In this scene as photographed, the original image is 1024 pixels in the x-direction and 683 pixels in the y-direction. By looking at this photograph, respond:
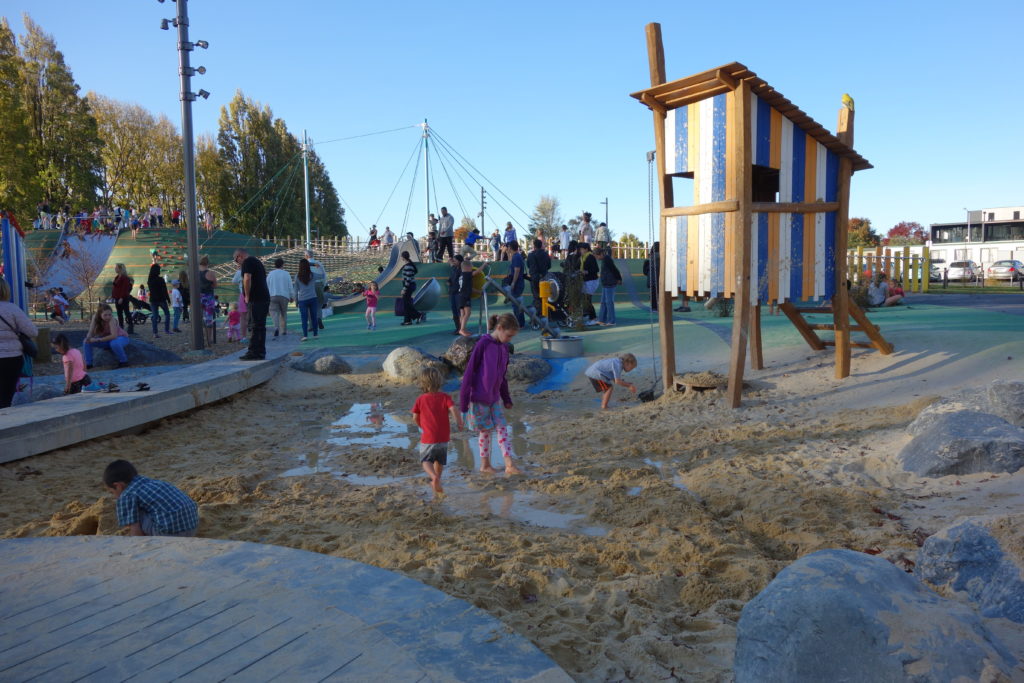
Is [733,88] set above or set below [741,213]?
above

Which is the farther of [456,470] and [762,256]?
[762,256]

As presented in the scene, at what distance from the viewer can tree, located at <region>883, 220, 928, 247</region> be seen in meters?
Answer: 66.5

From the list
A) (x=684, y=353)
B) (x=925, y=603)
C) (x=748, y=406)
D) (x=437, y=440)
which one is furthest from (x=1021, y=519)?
(x=684, y=353)

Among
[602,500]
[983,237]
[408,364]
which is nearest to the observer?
[602,500]

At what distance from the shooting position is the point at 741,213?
7.58 meters

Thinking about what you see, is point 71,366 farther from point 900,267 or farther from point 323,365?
point 900,267

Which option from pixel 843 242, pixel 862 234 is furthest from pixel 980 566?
pixel 862 234

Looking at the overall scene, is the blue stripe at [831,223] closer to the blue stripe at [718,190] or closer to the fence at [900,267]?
the blue stripe at [718,190]

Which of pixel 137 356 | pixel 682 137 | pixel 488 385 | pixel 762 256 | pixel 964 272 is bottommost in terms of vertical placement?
pixel 137 356

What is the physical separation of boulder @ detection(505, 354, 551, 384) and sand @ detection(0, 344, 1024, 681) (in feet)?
6.50

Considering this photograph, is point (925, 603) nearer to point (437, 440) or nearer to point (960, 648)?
point (960, 648)

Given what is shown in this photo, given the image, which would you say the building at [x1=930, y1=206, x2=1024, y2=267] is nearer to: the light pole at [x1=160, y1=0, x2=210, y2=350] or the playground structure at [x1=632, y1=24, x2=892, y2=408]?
the playground structure at [x1=632, y1=24, x2=892, y2=408]

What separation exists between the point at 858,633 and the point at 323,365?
10510mm

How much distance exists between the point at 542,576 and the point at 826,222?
637cm
